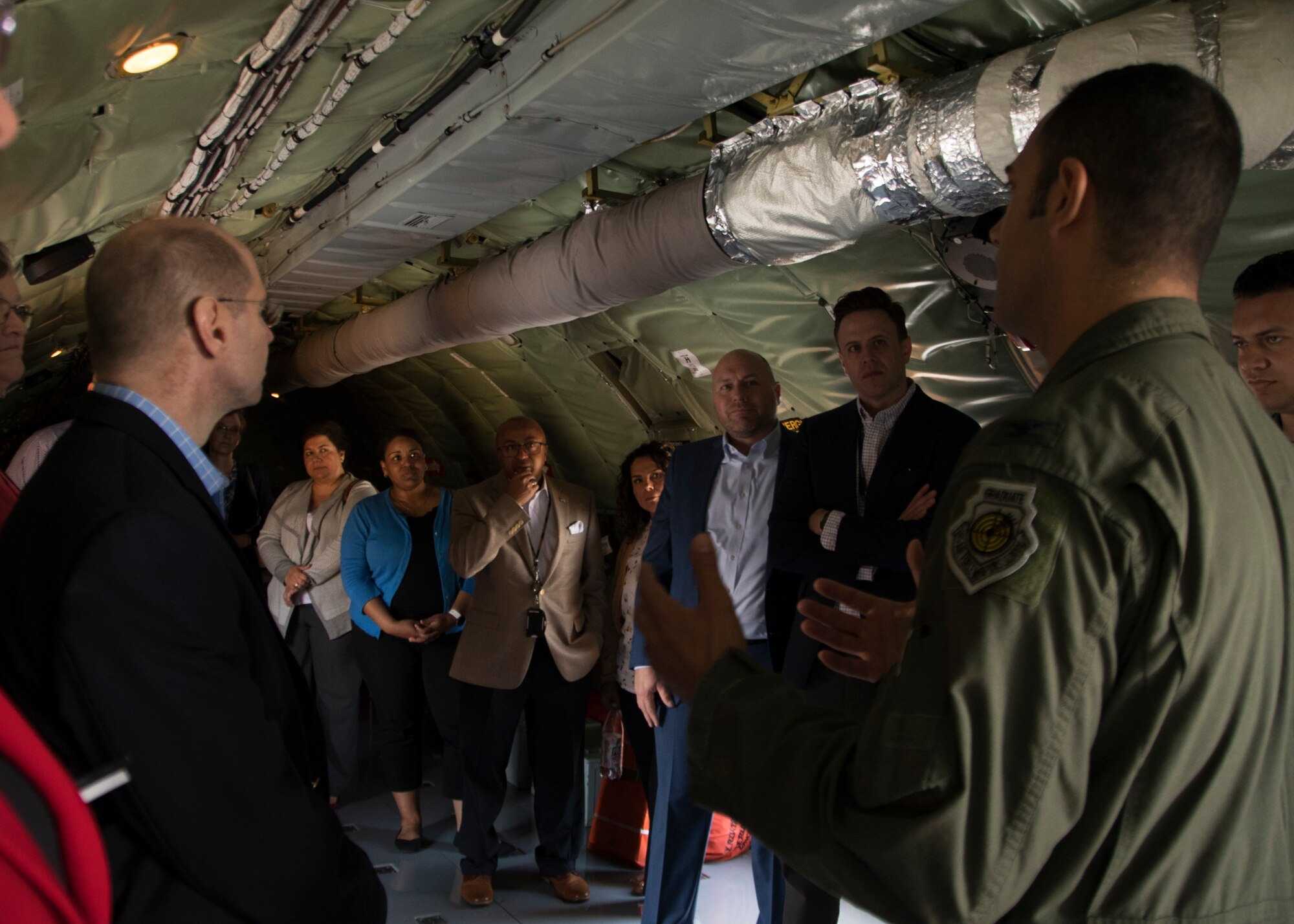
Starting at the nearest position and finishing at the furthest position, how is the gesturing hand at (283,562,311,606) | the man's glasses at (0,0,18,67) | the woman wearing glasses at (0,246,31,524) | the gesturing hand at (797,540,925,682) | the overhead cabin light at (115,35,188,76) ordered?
the man's glasses at (0,0,18,67) → the gesturing hand at (797,540,925,682) → the woman wearing glasses at (0,246,31,524) → the overhead cabin light at (115,35,188,76) → the gesturing hand at (283,562,311,606)

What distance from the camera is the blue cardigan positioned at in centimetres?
388

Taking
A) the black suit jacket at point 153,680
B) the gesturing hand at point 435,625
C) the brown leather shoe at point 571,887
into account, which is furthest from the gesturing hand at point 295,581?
the black suit jacket at point 153,680

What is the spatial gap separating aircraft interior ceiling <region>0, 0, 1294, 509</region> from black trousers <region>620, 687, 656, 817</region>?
157 cm

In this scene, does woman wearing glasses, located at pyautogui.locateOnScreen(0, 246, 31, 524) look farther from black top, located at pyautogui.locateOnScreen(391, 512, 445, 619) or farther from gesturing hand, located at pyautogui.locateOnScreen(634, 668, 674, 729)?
black top, located at pyautogui.locateOnScreen(391, 512, 445, 619)

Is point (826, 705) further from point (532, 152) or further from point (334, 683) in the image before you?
point (334, 683)

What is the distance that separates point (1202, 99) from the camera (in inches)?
33.2

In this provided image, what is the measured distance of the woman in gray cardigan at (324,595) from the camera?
425 cm

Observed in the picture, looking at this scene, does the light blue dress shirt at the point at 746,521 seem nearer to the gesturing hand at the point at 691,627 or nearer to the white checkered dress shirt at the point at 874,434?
the white checkered dress shirt at the point at 874,434

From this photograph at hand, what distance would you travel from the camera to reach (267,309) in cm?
155

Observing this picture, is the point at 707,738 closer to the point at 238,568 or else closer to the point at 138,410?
the point at 238,568

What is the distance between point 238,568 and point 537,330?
164 inches

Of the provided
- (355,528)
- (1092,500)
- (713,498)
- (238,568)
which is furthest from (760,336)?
(1092,500)

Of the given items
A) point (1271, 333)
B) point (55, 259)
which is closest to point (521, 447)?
point (55, 259)

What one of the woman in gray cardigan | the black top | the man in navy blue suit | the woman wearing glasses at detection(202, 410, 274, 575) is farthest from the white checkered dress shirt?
the woman wearing glasses at detection(202, 410, 274, 575)
